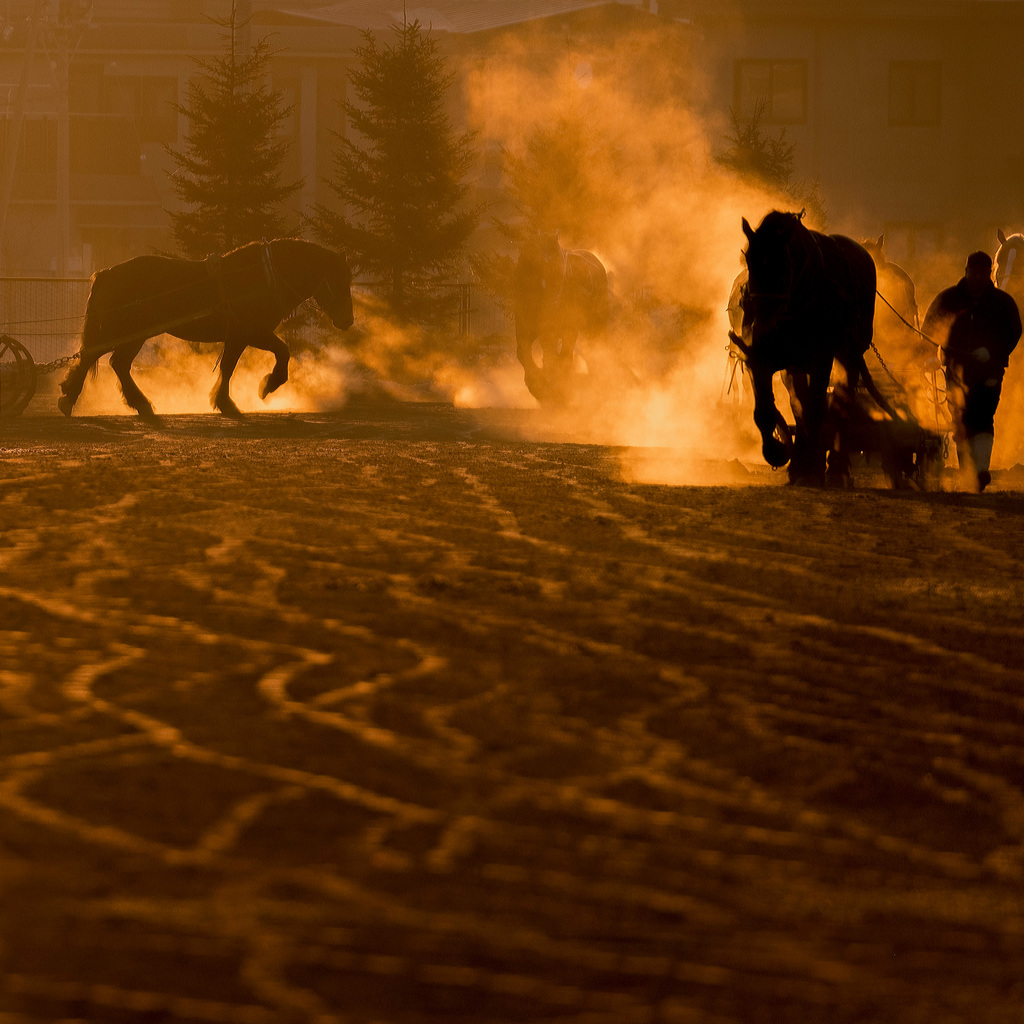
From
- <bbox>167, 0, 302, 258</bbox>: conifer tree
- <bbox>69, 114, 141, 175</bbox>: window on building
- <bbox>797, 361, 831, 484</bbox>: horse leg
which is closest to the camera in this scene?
<bbox>797, 361, 831, 484</bbox>: horse leg

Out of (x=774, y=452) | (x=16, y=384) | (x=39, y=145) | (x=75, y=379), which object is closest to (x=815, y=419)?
(x=774, y=452)

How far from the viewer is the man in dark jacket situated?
36.6 feet

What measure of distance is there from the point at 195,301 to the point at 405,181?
1593cm

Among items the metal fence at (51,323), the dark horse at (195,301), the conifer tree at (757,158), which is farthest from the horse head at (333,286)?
the conifer tree at (757,158)

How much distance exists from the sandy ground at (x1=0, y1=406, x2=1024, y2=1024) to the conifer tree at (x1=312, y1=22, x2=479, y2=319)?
26085 mm

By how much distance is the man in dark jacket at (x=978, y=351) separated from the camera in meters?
11.1

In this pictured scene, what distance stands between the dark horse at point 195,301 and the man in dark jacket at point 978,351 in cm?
875

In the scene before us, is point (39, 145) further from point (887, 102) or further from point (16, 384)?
point (16, 384)

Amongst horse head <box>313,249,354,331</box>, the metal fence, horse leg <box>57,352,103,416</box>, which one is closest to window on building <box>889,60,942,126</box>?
the metal fence

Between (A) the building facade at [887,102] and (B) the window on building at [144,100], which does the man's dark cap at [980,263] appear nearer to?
(A) the building facade at [887,102]

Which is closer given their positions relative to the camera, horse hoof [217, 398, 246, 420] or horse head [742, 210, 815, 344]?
horse head [742, 210, 815, 344]

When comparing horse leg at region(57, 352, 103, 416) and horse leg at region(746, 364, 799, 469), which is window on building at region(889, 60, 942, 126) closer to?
horse leg at region(57, 352, 103, 416)

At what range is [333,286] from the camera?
61.1 ft

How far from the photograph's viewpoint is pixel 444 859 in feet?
9.93
